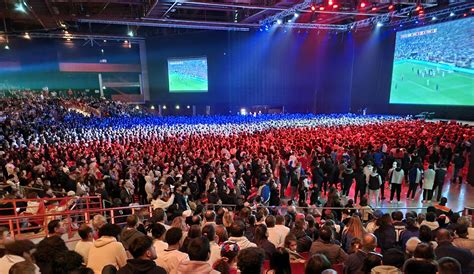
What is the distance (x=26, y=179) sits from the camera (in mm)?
8938

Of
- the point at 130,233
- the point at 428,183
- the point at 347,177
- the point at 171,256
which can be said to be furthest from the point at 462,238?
the point at 428,183

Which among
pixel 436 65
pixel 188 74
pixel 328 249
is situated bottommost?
pixel 328 249

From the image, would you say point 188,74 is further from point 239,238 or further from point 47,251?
point 47,251

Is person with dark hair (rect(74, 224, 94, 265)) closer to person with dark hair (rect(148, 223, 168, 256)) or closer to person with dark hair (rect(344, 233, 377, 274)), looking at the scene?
person with dark hair (rect(148, 223, 168, 256))

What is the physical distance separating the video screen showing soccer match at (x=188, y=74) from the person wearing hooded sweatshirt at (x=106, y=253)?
30.4 metres

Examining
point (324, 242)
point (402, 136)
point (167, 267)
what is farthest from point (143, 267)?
point (402, 136)

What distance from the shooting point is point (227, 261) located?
2.69m

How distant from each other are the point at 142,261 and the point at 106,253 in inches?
29.4

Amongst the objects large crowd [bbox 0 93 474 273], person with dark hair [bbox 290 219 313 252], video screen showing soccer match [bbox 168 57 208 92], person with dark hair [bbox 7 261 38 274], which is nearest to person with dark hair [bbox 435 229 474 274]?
large crowd [bbox 0 93 474 273]

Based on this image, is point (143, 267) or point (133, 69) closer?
point (143, 267)

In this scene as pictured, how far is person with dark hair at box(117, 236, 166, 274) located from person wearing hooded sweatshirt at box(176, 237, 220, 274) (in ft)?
0.58

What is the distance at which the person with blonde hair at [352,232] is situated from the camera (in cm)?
422

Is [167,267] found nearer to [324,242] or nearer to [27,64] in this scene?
[324,242]

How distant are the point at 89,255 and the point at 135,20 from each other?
21884 mm
